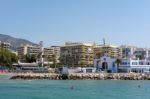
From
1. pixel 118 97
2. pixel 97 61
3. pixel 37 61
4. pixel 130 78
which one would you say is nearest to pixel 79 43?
pixel 37 61

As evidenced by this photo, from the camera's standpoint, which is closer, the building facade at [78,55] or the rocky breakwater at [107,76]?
the rocky breakwater at [107,76]

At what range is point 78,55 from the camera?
15625cm

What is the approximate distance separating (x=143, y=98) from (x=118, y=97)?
271 cm

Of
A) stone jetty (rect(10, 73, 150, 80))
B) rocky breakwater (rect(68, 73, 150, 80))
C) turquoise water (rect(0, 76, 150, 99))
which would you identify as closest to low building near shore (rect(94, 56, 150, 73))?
stone jetty (rect(10, 73, 150, 80))

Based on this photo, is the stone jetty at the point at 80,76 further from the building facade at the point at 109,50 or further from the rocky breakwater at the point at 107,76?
the building facade at the point at 109,50

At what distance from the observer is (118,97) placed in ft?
142

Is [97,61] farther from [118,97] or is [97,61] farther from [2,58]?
[118,97]

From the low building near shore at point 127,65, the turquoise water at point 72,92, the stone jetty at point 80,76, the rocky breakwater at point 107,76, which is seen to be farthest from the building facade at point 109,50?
the turquoise water at point 72,92

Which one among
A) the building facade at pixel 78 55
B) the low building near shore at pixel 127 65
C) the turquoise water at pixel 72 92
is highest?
the building facade at pixel 78 55

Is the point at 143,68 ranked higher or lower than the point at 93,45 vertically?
lower

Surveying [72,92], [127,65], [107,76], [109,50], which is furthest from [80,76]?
[109,50]

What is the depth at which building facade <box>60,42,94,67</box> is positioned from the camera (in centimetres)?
15475

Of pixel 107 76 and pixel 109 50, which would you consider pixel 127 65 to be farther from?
pixel 109 50

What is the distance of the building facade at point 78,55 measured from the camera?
508 feet
